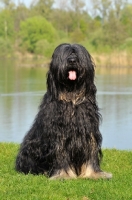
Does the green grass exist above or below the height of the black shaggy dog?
below

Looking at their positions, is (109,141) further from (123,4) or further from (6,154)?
(123,4)

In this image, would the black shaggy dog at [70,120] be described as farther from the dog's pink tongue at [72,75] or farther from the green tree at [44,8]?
the green tree at [44,8]

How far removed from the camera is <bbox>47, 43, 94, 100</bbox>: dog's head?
15.8ft

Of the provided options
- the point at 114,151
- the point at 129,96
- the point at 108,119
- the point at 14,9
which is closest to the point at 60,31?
the point at 14,9

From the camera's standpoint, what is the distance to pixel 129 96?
19.5 meters

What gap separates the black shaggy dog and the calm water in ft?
2.97

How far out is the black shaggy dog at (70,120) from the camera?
16.0ft

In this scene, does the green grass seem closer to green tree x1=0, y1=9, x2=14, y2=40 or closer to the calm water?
the calm water

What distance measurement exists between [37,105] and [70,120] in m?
11.4

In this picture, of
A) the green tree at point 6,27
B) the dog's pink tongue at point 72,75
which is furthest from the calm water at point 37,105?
the green tree at point 6,27

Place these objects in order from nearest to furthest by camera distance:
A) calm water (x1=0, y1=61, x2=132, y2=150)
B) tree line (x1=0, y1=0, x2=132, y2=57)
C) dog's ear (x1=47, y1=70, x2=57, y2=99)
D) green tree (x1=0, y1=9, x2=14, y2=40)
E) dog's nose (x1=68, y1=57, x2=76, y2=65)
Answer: dog's nose (x1=68, y1=57, x2=76, y2=65), dog's ear (x1=47, y1=70, x2=57, y2=99), calm water (x1=0, y1=61, x2=132, y2=150), tree line (x1=0, y1=0, x2=132, y2=57), green tree (x1=0, y1=9, x2=14, y2=40)

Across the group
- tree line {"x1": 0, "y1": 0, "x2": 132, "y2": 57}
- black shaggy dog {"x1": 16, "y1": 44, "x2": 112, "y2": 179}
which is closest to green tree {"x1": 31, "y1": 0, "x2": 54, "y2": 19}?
tree line {"x1": 0, "y1": 0, "x2": 132, "y2": 57}

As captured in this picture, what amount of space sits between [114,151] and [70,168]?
85.7 inches

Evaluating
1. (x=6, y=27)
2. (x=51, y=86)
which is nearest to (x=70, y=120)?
(x=51, y=86)
